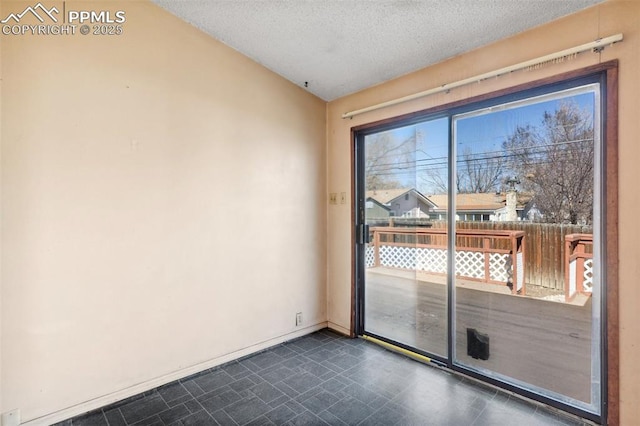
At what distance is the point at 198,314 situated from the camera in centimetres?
262

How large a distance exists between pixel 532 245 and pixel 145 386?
304cm

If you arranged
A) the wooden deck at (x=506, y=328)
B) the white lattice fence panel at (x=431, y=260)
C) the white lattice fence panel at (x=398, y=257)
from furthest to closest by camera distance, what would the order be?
1. the white lattice fence panel at (x=398, y=257)
2. the white lattice fence panel at (x=431, y=260)
3. the wooden deck at (x=506, y=328)

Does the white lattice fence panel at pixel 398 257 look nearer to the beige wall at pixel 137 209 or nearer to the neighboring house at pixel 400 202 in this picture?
the neighboring house at pixel 400 202

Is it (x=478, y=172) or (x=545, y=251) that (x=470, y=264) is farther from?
(x=478, y=172)

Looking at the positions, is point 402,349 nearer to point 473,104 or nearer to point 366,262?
point 366,262

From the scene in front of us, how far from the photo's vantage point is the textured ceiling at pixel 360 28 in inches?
78.7

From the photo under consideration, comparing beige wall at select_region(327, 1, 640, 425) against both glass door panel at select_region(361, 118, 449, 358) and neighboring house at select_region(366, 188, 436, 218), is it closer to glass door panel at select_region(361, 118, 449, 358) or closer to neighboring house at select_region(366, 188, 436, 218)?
glass door panel at select_region(361, 118, 449, 358)

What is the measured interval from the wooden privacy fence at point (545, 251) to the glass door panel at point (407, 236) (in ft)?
1.97

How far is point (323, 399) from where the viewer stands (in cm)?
223

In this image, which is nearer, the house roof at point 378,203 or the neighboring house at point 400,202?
the neighboring house at point 400,202

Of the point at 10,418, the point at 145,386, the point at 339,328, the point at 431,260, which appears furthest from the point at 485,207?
the point at 10,418

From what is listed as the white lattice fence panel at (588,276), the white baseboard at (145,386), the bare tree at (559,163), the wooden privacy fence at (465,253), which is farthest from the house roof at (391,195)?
the white baseboard at (145,386)

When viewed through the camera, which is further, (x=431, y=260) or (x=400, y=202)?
(x=400, y=202)

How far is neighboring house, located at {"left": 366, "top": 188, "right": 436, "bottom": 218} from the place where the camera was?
A: 2.82 metres
